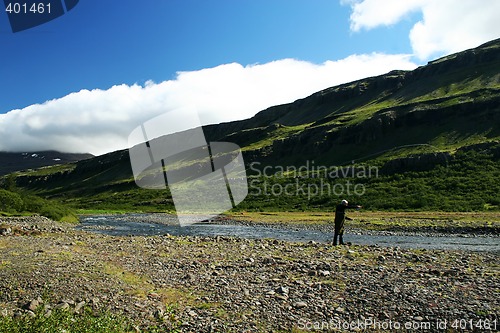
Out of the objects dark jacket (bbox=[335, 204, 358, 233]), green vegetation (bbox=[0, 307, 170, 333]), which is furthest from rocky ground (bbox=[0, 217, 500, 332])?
dark jacket (bbox=[335, 204, 358, 233])

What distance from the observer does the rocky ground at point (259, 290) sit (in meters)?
10.1

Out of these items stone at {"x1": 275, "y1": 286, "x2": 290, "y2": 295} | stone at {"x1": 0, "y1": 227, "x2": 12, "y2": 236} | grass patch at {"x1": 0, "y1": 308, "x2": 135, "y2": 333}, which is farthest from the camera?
stone at {"x1": 0, "y1": 227, "x2": 12, "y2": 236}

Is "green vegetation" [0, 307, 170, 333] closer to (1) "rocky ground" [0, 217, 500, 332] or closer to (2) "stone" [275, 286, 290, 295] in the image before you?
(1) "rocky ground" [0, 217, 500, 332]

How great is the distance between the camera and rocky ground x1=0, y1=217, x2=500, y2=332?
33.3 feet

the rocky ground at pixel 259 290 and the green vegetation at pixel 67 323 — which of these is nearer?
the green vegetation at pixel 67 323

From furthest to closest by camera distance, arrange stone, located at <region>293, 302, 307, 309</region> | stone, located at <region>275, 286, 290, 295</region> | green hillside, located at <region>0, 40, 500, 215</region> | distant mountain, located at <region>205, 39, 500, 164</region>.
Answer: distant mountain, located at <region>205, 39, 500, 164</region>
green hillside, located at <region>0, 40, 500, 215</region>
stone, located at <region>275, 286, 290, 295</region>
stone, located at <region>293, 302, 307, 309</region>

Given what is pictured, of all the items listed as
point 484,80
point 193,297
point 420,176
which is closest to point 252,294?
point 193,297

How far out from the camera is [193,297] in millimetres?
12195

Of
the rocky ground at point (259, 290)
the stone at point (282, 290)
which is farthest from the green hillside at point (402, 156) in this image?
the stone at point (282, 290)

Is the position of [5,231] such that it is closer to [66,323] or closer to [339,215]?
[66,323]

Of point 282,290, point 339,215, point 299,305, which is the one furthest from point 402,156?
point 299,305

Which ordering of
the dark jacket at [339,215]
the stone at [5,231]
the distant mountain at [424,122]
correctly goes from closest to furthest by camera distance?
1. the dark jacket at [339,215]
2. the stone at [5,231]
3. the distant mountain at [424,122]

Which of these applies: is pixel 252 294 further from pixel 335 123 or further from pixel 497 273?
pixel 335 123

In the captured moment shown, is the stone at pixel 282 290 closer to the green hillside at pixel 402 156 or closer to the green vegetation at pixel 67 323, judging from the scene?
the green vegetation at pixel 67 323
